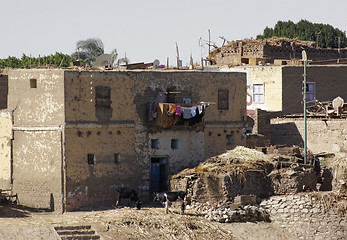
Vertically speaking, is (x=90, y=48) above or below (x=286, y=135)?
above

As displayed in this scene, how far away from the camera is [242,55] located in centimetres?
4650

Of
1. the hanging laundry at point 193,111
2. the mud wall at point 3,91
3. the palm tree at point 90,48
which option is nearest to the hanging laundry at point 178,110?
the hanging laundry at point 193,111

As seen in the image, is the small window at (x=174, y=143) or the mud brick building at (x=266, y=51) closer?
the small window at (x=174, y=143)

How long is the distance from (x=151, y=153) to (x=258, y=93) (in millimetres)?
10456

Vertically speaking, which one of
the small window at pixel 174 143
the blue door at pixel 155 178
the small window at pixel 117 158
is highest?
the small window at pixel 174 143

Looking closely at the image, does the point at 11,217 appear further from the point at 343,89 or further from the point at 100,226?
the point at 343,89

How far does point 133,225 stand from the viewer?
2948 centimetres

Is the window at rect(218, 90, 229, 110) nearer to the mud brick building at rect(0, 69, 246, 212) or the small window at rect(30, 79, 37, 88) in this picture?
the mud brick building at rect(0, 69, 246, 212)

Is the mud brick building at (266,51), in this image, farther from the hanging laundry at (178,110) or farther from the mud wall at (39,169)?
the mud wall at (39,169)

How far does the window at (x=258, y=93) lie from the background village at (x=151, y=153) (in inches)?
272

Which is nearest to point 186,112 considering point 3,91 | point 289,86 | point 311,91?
point 3,91

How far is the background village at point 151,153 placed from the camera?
31312 mm

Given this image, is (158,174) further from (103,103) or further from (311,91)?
(311,91)

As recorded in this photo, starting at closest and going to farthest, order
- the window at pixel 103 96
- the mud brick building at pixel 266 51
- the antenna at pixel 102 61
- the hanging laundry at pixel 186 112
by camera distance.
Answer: the window at pixel 103 96 → the hanging laundry at pixel 186 112 → the antenna at pixel 102 61 → the mud brick building at pixel 266 51
